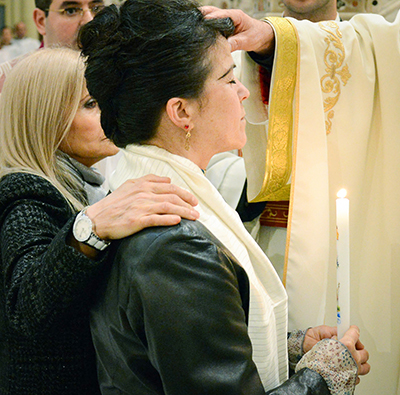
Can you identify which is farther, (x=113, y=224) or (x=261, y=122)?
(x=261, y=122)

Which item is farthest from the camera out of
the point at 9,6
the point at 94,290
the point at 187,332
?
the point at 9,6

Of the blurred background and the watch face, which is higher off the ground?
the watch face

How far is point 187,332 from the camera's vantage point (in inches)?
45.1

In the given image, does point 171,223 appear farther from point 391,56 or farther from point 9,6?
point 9,6

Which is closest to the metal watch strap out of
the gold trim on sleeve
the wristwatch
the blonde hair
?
the wristwatch

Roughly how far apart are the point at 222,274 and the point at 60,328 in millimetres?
548

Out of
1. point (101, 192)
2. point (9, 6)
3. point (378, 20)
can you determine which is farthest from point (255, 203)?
point (9, 6)

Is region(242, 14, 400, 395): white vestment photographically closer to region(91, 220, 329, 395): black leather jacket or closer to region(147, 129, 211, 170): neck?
region(147, 129, 211, 170): neck

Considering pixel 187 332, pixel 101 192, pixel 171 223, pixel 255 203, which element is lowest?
pixel 255 203

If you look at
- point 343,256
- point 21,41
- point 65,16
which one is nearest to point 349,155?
point 343,256

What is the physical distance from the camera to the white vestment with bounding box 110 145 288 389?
55.6 inches

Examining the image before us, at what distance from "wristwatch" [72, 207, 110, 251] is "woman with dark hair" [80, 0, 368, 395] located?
0.21 feet

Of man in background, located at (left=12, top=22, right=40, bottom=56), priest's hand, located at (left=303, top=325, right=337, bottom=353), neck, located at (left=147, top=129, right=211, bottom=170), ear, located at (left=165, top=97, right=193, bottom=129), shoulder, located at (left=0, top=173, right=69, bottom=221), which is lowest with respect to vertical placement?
man in background, located at (left=12, top=22, right=40, bottom=56)

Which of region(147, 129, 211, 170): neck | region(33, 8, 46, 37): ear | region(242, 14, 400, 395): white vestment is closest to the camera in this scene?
region(147, 129, 211, 170): neck
